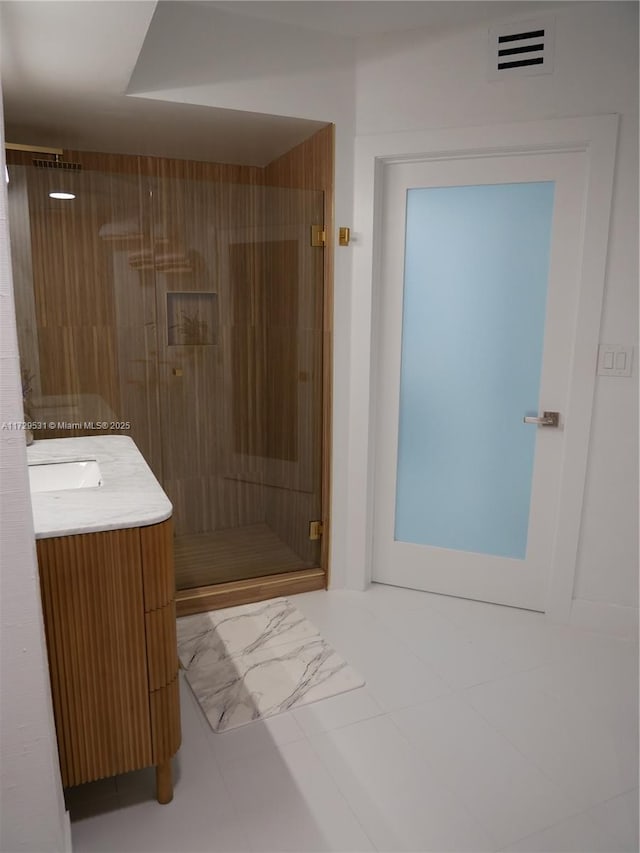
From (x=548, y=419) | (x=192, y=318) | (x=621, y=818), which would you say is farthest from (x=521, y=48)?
(x=621, y=818)

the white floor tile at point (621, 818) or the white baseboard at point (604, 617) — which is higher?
the white baseboard at point (604, 617)

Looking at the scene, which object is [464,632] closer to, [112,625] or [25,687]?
[112,625]

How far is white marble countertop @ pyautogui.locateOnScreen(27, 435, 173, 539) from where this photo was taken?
1483mm

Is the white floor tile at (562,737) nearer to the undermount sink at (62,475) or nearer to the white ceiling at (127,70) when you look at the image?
the undermount sink at (62,475)

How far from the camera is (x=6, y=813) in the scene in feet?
4.35

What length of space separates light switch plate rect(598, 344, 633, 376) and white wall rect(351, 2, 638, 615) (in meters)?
0.03

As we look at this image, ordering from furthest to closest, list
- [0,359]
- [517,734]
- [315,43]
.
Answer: [315,43] → [517,734] → [0,359]

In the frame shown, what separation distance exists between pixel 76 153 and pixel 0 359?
8.09ft

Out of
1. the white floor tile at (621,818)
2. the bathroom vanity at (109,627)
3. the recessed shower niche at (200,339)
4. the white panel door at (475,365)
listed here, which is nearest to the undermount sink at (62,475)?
the bathroom vanity at (109,627)

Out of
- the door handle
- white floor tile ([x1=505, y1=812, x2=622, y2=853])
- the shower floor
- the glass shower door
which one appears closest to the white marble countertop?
the glass shower door

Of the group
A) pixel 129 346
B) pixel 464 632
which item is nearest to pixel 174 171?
pixel 129 346

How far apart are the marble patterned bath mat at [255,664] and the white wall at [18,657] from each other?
2.50 feet

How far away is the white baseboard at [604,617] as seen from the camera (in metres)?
2.65

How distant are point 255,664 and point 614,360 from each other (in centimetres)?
194
